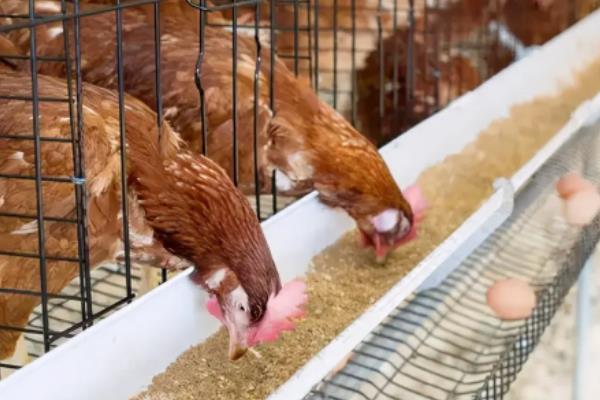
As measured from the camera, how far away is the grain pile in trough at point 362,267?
111cm

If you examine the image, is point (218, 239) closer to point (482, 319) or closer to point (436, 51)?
point (482, 319)

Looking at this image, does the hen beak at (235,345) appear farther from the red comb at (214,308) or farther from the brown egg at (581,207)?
the brown egg at (581,207)

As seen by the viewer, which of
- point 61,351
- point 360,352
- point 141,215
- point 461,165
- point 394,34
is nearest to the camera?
point 61,351

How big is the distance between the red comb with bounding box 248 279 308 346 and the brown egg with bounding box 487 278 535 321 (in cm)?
29

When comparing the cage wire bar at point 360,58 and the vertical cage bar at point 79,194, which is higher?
the vertical cage bar at point 79,194

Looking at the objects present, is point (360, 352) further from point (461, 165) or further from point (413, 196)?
point (461, 165)

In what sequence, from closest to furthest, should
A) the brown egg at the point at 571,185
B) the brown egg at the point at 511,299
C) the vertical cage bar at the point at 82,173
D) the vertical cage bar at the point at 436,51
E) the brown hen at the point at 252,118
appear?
1. the vertical cage bar at the point at 82,173
2. the brown egg at the point at 511,299
3. the brown hen at the point at 252,118
4. the brown egg at the point at 571,185
5. the vertical cage bar at the point at 436,51

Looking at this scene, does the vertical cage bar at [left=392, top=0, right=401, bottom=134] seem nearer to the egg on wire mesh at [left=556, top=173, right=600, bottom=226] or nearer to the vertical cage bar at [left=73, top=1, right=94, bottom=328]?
the egg on wire mesh at [left=556, top=173, right=600, bottom=226]

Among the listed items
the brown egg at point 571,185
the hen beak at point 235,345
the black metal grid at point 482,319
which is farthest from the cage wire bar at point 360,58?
the brown egg at point 571,185

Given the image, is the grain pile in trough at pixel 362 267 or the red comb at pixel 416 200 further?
the red comb at pixel 416 200

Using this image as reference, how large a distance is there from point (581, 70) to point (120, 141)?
1.69 meters

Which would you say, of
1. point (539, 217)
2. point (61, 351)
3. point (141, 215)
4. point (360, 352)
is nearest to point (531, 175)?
point (539, 217)

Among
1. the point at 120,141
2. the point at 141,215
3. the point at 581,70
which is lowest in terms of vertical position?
the point at 581,70

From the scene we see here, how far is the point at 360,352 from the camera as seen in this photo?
1.13m
